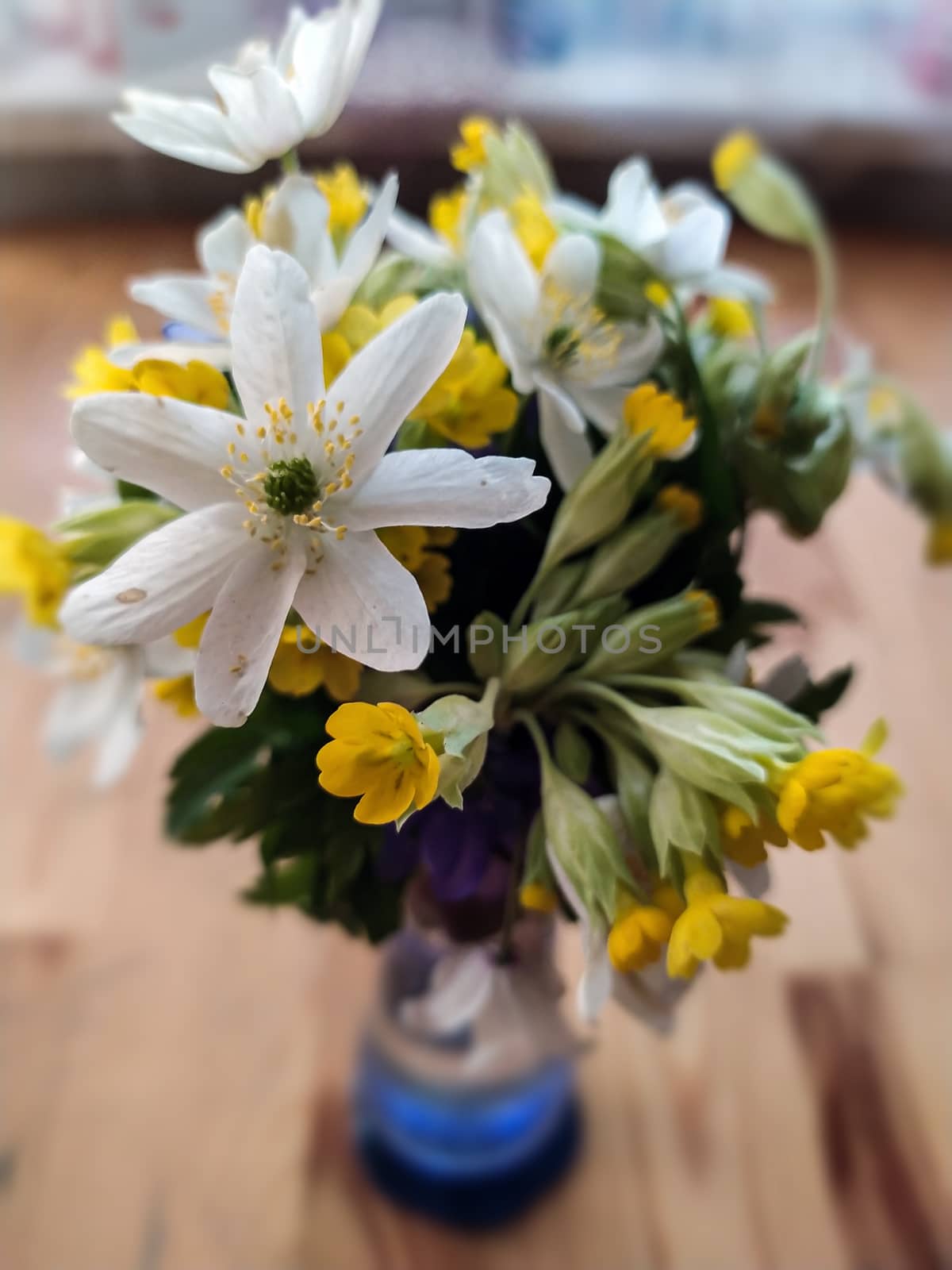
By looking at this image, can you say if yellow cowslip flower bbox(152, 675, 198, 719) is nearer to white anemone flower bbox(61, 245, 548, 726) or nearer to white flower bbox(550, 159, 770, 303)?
white anemone flower bbox(61, 245, 548, 726)

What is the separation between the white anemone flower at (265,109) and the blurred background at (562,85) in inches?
38.7

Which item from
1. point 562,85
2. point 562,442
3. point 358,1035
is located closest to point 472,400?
point 562,442

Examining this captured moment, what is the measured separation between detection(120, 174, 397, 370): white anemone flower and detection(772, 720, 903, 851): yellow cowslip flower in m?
0.21

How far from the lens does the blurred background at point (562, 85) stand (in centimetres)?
126

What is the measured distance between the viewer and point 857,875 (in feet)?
2.53

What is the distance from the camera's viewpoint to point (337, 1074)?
69 cm

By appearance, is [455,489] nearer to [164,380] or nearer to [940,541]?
[164,380]

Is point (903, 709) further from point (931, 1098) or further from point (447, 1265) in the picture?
point (447, 1265)

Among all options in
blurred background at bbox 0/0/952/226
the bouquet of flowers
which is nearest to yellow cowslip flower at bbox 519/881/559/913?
the bouquet of flowers

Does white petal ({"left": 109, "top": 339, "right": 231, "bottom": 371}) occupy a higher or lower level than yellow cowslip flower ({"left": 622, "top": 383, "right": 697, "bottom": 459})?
lower

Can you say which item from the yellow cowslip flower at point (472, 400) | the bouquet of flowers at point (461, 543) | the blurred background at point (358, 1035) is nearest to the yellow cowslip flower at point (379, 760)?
the bouquet of flowers at point (461, 543)

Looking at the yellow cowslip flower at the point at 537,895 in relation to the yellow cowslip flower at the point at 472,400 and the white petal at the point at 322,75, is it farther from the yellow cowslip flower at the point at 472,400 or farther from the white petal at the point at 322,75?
the white petal at the point at 322,75

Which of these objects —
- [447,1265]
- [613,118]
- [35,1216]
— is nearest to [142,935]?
[35,1216]

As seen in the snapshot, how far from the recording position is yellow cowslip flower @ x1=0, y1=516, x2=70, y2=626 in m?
0.40
